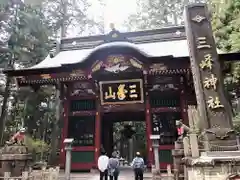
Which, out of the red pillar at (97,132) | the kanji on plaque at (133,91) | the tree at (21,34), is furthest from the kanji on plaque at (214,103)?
the tree at (21,34)

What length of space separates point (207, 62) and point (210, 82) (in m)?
0.62

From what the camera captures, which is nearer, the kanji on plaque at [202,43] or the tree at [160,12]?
the kanji on plaque at [202,43]

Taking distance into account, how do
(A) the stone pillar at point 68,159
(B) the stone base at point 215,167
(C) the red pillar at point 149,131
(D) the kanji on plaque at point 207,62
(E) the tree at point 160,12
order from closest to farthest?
1. (B) the stone base at point 215,167
2. (D) the kanji on plaque at point 207,62
3. (A) the stone pillar at point 68,159
4. (C) the red pillar at point 149,131
5. (E) the tree at point 160,12

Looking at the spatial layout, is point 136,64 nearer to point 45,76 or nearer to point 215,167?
point 45,76

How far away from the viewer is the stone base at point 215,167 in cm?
528

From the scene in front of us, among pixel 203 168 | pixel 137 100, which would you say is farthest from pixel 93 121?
pixel 203 168

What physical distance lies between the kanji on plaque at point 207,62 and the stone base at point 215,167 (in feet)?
8.65

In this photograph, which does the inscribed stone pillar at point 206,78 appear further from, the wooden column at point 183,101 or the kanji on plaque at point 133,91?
the kanji on plaque at point 133,91

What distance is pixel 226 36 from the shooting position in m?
12.4

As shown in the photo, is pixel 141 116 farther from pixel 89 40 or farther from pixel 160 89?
pixel 89 40

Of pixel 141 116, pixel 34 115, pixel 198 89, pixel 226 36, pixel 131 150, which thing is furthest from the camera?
pixel 131 150

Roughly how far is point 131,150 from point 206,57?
2214cm

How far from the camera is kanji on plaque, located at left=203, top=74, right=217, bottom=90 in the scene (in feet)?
22.8

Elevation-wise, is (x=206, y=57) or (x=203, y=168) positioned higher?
(x=206, y=57)
